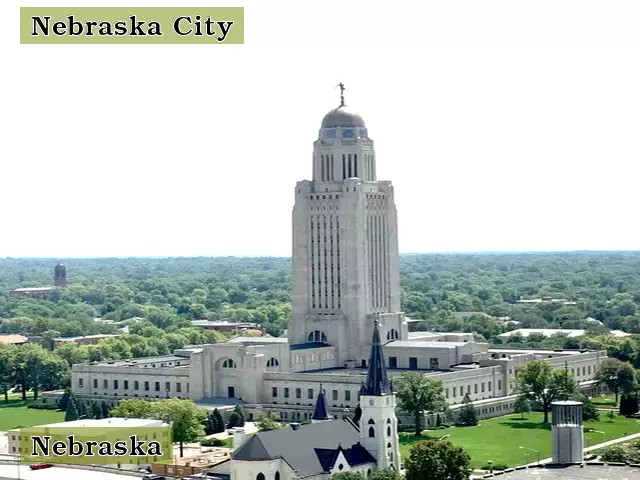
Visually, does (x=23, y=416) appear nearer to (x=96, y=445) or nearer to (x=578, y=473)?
(x=96, y=445)

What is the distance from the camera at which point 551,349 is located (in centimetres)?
15788

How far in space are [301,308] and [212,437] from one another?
29.3m

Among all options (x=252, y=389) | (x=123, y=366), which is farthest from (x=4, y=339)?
(x=252, y=389)

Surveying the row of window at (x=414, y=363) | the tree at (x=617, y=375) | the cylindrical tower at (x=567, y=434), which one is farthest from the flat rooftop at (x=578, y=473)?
the tree at (x=617, y=375)

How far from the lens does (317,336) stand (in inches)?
5536

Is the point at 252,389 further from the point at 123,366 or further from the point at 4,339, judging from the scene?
the point at 4,339

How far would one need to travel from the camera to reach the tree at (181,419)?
107m

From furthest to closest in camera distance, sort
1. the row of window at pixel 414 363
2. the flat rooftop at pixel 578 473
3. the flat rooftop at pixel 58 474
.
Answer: the row of window at pixel 414 363 → the flat rooftop at pixel 58 474 → the flat rooftop at pixel 578 473

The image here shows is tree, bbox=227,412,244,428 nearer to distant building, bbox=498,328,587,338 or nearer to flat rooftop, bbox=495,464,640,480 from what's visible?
flat rooftop, bbox=495,464,640,480

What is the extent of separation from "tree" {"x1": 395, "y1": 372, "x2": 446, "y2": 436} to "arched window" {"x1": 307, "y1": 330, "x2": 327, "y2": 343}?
73.4 feet

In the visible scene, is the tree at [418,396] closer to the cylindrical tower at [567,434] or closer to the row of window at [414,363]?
the row of window at [414,363]

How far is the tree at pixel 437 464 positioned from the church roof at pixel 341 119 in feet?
193

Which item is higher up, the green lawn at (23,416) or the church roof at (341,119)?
the church roof at (341,119)

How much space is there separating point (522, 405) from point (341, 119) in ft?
108
